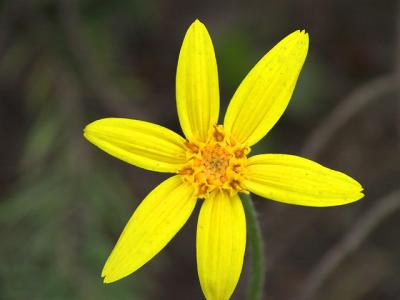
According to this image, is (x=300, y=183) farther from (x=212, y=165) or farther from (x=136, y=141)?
(x=136, y=141)

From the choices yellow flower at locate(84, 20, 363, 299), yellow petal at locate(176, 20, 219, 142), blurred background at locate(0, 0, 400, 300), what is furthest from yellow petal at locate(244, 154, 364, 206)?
blurred background at locate(0, 0, 400, 300)

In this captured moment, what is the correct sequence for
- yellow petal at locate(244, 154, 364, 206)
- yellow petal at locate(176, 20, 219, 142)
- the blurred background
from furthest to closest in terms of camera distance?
the blurred background < yellow petal at locate(176, 20, 219, 142) < yellow petal at locate(244, 154, 364, 206)

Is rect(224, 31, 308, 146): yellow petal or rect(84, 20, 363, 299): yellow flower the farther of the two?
rect(224, 31, 308, 146): yellow petal

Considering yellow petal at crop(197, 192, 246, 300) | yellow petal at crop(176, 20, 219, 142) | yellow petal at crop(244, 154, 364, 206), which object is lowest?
yellow petal at crop(197, 192, 246, 300)

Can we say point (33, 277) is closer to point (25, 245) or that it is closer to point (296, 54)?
point (25, 245)

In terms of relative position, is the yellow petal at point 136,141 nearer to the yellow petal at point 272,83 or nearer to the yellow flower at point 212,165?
the yellow flower at point 212,165

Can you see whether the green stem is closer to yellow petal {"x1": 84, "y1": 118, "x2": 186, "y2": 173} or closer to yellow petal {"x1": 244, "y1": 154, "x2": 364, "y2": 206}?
yellow petal {"x1": 244, "y1": 154, "x2": 364, "y2": 206}

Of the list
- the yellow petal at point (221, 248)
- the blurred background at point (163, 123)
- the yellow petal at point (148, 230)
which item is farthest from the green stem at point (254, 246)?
the blurred background at point (163, 123)

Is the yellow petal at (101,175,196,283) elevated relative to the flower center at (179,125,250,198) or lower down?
lower down
